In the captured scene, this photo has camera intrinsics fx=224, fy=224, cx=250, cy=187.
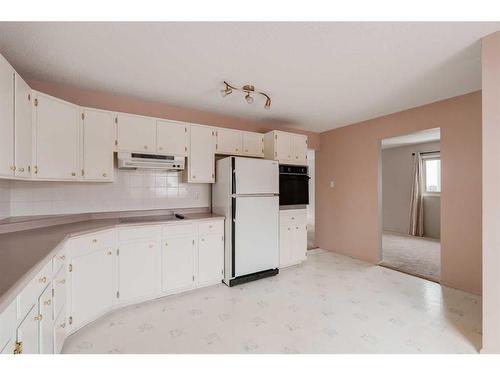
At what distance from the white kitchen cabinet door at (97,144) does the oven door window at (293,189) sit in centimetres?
224

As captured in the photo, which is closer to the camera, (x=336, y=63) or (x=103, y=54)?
(x=103, y=54)

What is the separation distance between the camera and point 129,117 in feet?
8.44

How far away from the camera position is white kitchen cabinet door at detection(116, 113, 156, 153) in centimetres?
253

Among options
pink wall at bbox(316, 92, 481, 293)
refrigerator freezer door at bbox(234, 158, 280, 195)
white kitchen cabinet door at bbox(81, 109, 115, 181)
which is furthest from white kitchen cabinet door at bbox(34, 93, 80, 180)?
pink wall at bbox(316, 92, 481, 293)

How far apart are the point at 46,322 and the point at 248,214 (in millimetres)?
2081

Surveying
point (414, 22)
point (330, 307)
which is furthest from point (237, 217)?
point (414, 22)

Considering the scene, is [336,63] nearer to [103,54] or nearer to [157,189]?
[103,54]

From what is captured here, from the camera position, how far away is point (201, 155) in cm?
301

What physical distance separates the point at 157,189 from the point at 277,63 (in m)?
2.13

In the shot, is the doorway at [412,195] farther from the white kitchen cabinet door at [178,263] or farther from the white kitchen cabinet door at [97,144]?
the white kitchen cabinet door at [97,144]

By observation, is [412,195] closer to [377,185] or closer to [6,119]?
[377,185]

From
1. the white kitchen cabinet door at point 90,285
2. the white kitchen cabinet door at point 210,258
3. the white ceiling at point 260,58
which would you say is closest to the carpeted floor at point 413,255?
the white ceiling at point 260,58

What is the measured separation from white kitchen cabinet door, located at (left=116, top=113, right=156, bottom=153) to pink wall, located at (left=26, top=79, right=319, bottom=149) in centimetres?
36

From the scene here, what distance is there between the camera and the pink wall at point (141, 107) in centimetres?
249
